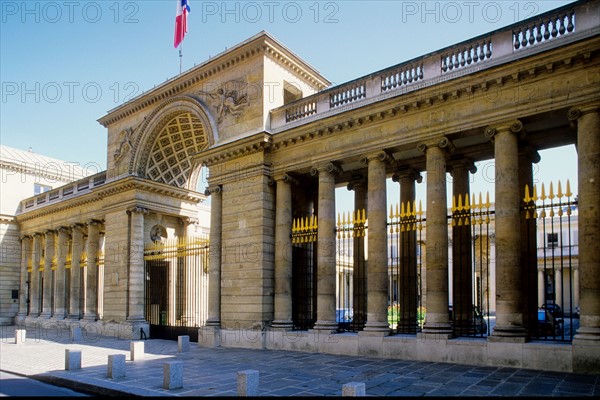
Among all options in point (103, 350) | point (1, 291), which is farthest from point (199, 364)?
point (1, 291)

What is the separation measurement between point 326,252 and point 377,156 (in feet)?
12.0

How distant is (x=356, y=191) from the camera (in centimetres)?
2031

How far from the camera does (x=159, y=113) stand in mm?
23875

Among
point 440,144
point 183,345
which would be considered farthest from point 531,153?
point 183,345

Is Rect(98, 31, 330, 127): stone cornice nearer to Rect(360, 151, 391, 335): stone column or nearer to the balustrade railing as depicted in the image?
the balustrade railing

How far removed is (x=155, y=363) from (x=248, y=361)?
2619 mm

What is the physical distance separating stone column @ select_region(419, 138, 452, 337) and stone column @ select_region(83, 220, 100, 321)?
67.1ft

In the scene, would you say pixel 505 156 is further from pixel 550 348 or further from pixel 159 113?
pixel 159 113

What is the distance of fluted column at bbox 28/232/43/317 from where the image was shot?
34.8 m

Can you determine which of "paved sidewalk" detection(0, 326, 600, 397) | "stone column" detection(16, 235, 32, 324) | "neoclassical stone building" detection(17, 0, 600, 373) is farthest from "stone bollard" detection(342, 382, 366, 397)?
"stone column" detection(16, 235, 32, 324)

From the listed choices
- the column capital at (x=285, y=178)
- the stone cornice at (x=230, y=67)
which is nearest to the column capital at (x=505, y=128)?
the column capital at (x=285, y=178)

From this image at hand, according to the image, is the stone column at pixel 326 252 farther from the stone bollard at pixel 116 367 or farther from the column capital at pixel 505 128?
the stone bollard at pixel 116 367

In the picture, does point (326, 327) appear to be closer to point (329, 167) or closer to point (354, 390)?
point (329, 167)

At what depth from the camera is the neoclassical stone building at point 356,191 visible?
1287cm
